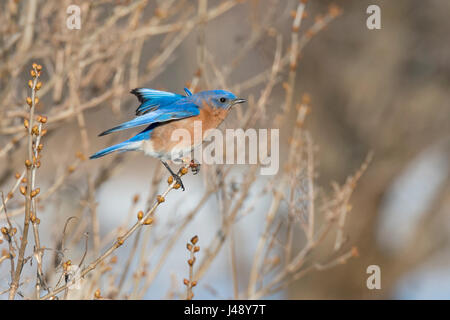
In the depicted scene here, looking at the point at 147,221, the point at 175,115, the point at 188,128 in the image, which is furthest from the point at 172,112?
the point at 147,221

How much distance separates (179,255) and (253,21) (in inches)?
338

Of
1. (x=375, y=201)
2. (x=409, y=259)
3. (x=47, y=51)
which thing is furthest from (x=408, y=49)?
(x=47, y=51)

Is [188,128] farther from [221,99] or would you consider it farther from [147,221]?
[147,221]

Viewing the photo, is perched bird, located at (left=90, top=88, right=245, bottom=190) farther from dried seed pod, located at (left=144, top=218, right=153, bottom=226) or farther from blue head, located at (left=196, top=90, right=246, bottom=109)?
dried seed pod, located at (left=144, top=218, right=153, bottom=226)

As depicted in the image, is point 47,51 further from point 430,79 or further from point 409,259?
point 409,259

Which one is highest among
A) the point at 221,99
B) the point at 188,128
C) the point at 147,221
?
the point at 221,99

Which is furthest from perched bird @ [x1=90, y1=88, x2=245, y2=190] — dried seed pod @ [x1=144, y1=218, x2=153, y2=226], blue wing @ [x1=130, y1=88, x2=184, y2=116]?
dried seed pod @ [x1=144, y1=218, x2=153, y2=226]

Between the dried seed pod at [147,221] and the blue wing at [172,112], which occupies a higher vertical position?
the blue wing at [172,112]

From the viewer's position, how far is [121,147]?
2.47m

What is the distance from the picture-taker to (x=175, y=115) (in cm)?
254

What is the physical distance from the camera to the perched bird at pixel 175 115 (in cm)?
256

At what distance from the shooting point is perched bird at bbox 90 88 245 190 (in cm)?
256

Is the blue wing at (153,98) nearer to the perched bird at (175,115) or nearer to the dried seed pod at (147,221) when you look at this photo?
the perched bird at (175,115)

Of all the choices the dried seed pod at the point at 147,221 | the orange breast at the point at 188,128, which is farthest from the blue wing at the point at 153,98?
the dried seed pod at the point at 147,221
